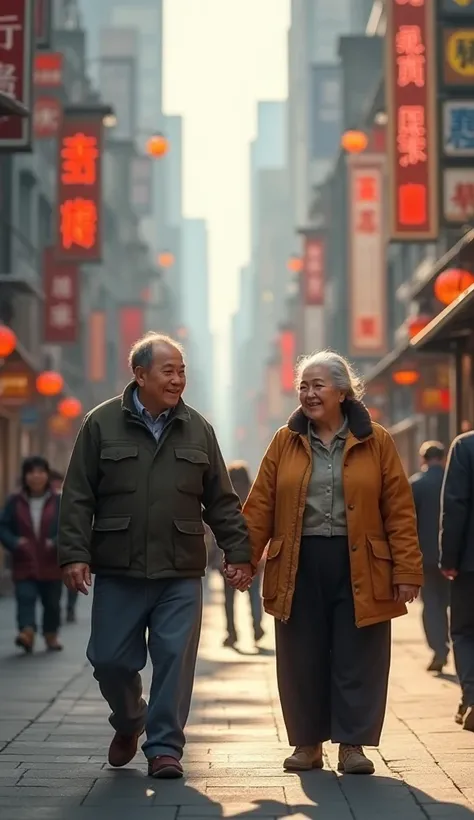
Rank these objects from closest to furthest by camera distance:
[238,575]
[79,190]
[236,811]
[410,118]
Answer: [236,811] < [238,575] < [410,118] < [79,190]

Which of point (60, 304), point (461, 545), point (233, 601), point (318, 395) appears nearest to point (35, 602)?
point (233, 601)

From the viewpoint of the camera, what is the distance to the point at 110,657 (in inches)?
279

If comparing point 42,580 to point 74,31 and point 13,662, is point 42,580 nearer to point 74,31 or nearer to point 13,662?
point 13,662

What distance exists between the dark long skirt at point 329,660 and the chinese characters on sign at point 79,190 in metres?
23.5

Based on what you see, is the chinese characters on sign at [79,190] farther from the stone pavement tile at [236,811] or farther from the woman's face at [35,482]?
the stone pavement tile at [236,811]

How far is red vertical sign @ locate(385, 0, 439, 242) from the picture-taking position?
66.6ft

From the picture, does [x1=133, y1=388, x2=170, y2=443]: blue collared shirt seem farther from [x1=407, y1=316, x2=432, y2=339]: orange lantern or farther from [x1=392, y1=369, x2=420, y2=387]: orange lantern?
[x1=392, y1=369, x2=420, y2=387]: orange lantern

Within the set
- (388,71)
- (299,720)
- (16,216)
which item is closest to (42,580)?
(299,720)

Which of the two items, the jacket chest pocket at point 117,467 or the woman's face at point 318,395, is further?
the woman's face at point 318,395

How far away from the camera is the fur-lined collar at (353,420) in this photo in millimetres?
7371

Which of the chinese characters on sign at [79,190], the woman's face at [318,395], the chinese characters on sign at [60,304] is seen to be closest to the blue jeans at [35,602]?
the woman's face at [318,395]

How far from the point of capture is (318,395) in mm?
7387

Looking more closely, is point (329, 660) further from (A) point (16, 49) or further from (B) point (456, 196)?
(B) point (456, 196)

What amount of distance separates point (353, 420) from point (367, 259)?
107 ft
